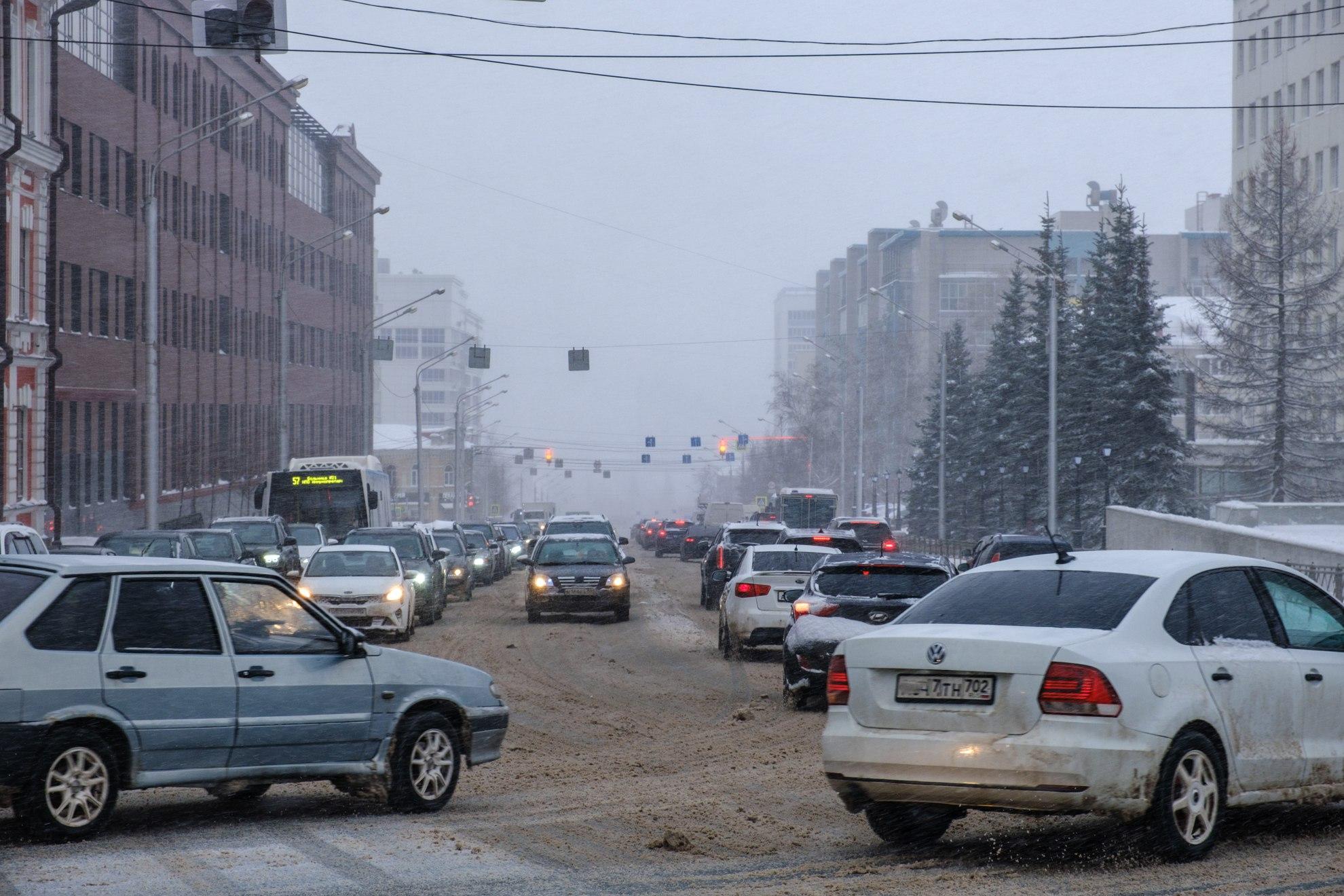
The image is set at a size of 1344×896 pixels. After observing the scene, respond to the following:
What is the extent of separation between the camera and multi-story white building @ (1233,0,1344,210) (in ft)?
255

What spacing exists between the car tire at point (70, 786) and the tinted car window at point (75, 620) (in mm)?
423

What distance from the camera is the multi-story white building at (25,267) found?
126 ft

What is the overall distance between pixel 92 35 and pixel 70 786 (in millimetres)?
46819

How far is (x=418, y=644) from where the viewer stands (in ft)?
A: 75.5

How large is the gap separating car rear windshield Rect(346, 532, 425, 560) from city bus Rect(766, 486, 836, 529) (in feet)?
103

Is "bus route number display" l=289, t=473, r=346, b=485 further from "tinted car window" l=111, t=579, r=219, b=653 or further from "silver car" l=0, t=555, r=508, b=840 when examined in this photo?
"tinted car window" l=111, t=579, r=219, b=653

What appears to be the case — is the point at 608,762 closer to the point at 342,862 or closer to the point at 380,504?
the point at 342,862

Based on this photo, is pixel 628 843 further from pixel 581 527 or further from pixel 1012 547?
pixel 581 527

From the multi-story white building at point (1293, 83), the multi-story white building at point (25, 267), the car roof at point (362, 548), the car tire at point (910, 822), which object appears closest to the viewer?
the car tire at point (910, 822)

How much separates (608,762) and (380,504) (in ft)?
110

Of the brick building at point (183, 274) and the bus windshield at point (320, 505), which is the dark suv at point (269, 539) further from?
the brick building at point (183, 274)

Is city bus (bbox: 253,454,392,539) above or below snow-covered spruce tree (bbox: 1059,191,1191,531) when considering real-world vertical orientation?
below

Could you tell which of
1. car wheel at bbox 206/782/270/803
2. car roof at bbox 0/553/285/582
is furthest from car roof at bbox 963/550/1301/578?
car wheel at bbox 206/782/270/803

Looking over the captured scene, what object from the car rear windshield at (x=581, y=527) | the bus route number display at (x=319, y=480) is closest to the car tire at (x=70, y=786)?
the car rear windshield at (x=581, y=527)
